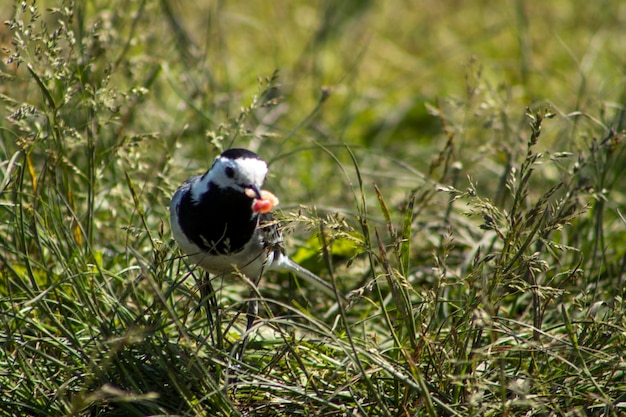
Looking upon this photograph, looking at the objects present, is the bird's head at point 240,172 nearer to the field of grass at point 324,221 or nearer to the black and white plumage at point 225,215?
the black and white plumage at point 225,215

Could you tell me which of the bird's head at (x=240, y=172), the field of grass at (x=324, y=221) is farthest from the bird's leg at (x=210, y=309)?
the bird's head at (x=240, y=172)

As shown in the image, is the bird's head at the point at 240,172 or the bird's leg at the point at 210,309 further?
the bird's head at the point at 240,172

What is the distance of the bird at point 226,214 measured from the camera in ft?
7.25

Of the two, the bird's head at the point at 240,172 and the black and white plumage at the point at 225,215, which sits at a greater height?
the bird's head at the point at 240,172

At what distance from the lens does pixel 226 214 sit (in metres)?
2.27

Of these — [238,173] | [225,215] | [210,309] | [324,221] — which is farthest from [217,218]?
[324,221]

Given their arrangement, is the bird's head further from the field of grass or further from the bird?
the field of grass

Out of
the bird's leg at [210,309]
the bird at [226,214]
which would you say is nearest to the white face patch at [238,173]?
the bird at [226,214]

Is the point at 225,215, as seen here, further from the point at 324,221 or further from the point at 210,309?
the point at 324,221

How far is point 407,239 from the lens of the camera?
6.93 ft

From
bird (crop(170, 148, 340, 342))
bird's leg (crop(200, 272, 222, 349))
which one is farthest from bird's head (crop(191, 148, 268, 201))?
bird's leg (crop(200, 272, 222, 349))

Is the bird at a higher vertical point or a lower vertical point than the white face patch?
lower

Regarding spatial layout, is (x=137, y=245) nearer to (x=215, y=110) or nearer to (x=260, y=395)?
(x=260, y=395)

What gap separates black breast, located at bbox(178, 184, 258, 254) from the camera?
2.26 m
